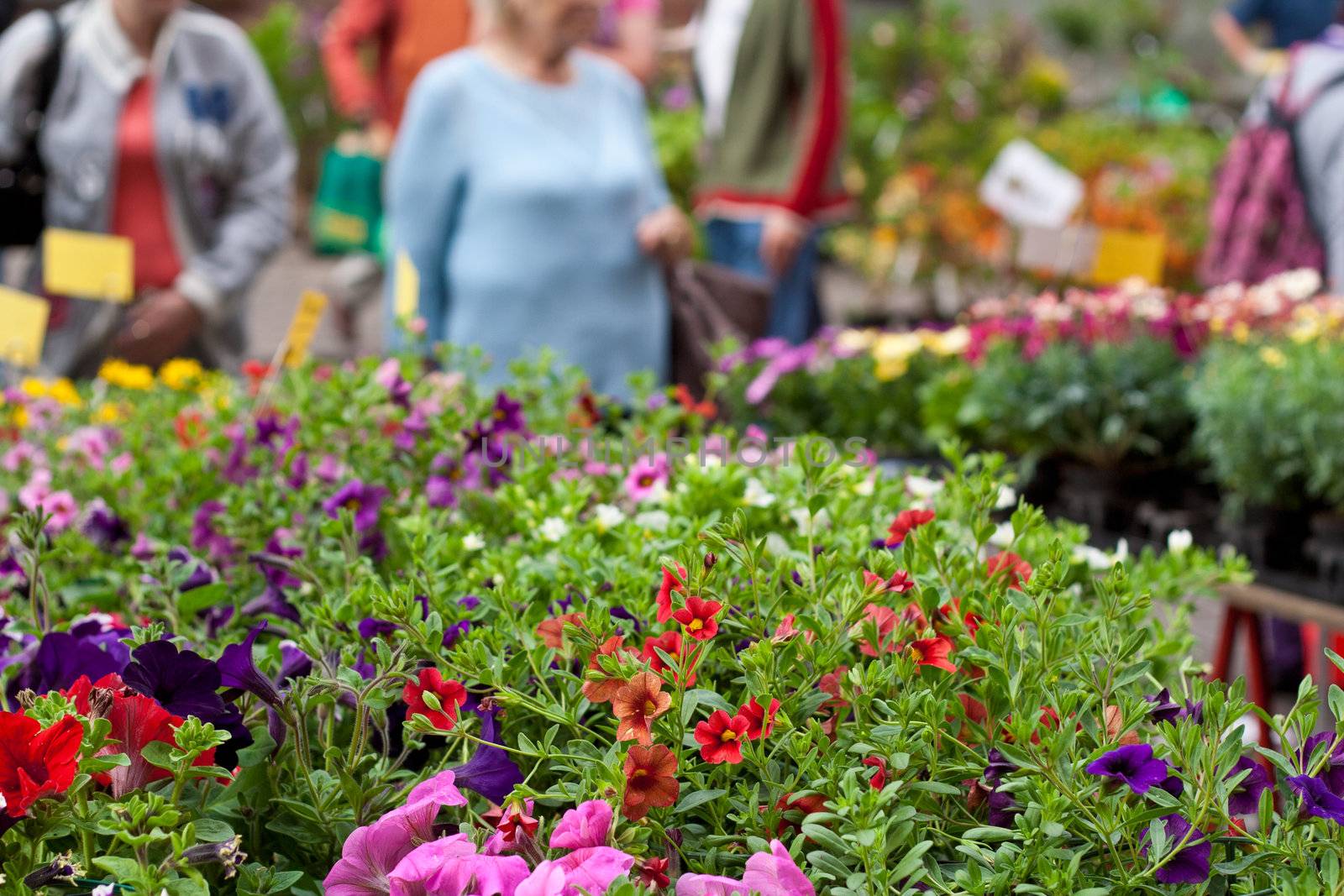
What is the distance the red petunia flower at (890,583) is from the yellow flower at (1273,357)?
186 cm

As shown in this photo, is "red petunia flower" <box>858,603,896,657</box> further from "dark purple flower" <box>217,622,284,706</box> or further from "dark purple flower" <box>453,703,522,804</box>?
"dark purple flower" <box>217,622,284,706</box>

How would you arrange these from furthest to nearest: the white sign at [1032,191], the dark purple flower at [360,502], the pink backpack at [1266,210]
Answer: the white sign at [1032,191] < the pink backpack at [1266,210] < the dark purple flower at [360,502]

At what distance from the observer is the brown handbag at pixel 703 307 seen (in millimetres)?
3379

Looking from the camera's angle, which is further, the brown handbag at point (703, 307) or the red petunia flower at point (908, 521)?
the brown handbag at point (703, 307)

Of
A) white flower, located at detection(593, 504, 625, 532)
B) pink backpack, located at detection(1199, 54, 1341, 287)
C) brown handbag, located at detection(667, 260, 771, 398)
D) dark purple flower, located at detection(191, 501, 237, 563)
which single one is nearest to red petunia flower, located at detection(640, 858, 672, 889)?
white flower, located at detection(593, 504, 625, 532)

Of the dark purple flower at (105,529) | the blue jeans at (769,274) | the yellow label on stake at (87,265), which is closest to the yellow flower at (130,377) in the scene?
the yellow label on stake at (87,265)

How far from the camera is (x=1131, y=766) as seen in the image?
3.01ft

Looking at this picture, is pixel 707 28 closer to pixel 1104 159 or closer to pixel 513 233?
pixel 513 233

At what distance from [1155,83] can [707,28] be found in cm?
786

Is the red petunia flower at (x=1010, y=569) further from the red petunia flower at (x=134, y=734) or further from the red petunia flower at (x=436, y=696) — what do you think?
the red petunia flower at (x=134, y=734)

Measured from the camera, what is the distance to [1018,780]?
36.6 inches

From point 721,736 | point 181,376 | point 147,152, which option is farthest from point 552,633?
point 147,152

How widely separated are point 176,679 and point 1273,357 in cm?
234

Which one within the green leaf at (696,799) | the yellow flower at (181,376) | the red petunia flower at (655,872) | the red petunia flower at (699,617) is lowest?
the yellow flower at (181,376)
